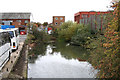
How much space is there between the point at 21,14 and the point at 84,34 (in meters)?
20.9

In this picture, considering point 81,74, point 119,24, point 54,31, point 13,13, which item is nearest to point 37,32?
point 54,31

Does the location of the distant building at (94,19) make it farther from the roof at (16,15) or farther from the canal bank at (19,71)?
the roof at (16,15)

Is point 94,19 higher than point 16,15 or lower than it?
lower

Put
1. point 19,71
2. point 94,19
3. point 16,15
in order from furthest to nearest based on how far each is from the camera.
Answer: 1. point 16,15
2. point 19,71
3. point 94,19

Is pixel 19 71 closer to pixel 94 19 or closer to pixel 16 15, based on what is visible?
pixel 94 19

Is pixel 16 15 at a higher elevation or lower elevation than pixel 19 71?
→ higher

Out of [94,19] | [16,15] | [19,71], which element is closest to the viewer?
[94,19]

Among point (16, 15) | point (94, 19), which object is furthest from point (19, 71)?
point (16, 15)

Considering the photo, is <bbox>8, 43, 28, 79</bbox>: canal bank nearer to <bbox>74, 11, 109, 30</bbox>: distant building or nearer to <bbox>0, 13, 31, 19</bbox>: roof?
<bbox>74, 11, 109, 30</bbox>: distant building

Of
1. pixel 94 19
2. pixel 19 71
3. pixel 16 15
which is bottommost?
pixel 19 71

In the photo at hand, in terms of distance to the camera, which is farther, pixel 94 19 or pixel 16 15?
pixel 16 15

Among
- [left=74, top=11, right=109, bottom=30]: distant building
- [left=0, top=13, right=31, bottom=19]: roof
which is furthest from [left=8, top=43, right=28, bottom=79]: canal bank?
[left=0, top=13, right=31, bottom=19]: roof

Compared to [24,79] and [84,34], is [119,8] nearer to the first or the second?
[24,79]

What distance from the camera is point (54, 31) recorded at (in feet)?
134
